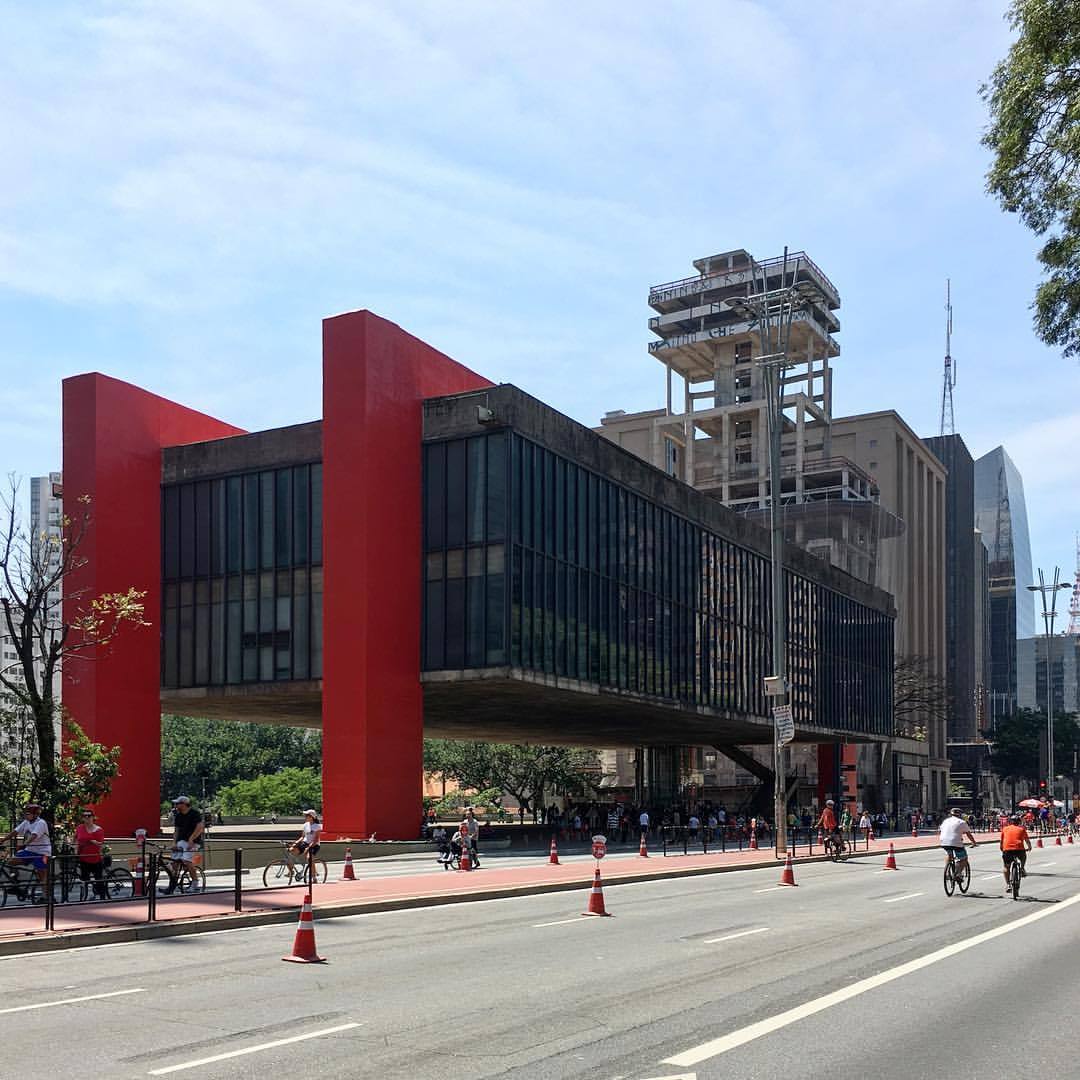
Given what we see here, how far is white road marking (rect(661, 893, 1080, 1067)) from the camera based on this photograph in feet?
30.6

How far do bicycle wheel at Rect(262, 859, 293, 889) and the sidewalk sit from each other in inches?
40.3

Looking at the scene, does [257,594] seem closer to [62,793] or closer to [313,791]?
[62,793]

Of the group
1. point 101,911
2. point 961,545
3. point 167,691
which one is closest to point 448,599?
point 167,691

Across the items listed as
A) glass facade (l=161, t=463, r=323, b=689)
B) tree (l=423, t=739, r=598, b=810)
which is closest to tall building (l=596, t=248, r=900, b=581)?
tree (l=423, t=739, r=598, b=810)

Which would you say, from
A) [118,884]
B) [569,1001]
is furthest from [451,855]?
[569,1001]

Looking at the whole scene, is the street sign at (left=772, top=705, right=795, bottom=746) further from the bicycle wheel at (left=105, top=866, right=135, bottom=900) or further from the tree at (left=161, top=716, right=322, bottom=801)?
the tree at (left=161, top=716, right=322, bottom=801)

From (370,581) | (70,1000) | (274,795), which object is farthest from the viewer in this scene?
(274,795)

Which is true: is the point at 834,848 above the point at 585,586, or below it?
below

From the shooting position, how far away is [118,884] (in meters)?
23.5

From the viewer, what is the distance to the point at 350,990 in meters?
12.4

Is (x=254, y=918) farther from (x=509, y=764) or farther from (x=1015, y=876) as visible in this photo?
(x=509, y=764)

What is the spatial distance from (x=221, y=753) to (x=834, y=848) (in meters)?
74.5

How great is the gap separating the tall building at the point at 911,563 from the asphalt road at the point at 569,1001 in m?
115

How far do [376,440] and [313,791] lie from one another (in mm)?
52010
